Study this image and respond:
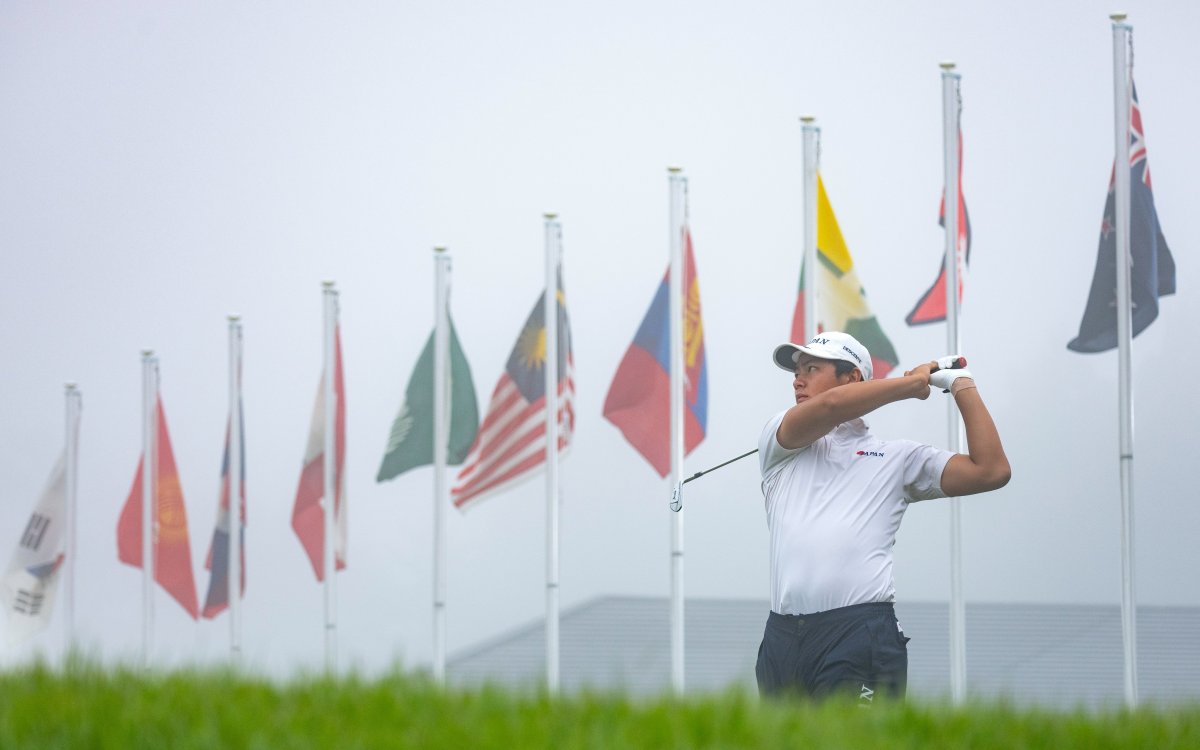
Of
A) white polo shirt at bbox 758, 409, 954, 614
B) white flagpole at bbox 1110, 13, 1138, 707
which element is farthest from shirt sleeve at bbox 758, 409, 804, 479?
white flagpole at bbox 1110, 13, 1138, 707

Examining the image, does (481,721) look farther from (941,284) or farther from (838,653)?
(941,284)

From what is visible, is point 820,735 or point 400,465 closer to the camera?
point 820,735

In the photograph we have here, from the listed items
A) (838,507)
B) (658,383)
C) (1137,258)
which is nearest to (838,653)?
(838,507)

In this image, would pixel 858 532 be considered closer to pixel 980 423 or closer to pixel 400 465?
pixel 980 423

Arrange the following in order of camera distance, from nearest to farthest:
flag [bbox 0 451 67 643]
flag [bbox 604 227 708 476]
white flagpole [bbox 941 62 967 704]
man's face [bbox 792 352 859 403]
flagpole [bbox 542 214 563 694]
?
man's face [bbox 792 352 859 403]
white flagpole [bbox 941 62 967 704]
flag [bbox 604 227 708 476]
flagpole [bbox 542 214 563 694]
flag [bbox 0 451 67 643]

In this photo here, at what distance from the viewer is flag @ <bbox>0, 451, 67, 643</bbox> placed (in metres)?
24.5

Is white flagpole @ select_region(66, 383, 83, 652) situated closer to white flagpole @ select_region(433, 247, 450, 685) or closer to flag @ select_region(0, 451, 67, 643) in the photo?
flag @ select_region(0, 451, 67, 643)

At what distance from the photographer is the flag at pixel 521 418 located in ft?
59.3

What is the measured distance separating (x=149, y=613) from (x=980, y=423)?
20.5 metres

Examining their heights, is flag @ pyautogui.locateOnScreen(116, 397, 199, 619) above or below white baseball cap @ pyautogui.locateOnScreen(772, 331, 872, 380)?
below

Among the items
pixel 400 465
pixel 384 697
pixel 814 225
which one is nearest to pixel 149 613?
pixel 400 465

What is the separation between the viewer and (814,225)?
49.7ft

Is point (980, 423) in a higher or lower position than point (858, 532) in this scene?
higher

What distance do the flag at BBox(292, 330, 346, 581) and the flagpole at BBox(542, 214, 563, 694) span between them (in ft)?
12.1
